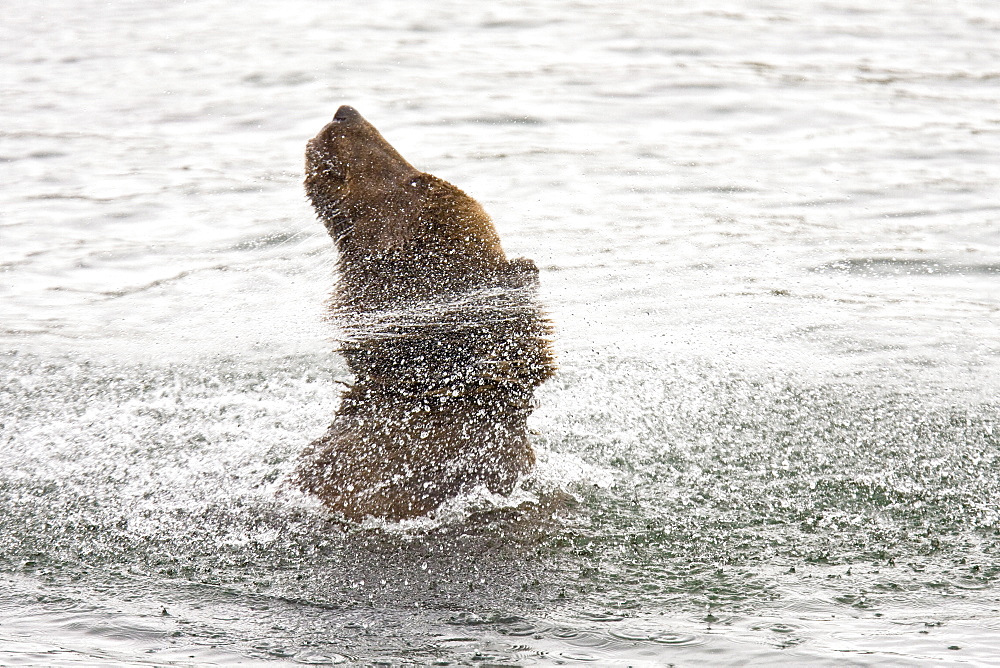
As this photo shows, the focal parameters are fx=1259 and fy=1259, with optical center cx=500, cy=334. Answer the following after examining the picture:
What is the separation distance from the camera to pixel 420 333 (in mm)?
4539

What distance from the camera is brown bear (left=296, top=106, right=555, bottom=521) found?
4.30m

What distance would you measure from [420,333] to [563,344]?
2.17m

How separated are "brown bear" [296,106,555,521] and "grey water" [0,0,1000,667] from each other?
16 centimetres

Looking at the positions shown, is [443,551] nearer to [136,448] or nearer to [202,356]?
[136,448]


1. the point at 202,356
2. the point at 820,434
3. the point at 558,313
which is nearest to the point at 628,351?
the point at 558,313

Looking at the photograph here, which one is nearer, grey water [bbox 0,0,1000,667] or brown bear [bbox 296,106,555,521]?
grey water [bbox 0,0,1000,667]

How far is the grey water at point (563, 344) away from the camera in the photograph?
4055 millimetres

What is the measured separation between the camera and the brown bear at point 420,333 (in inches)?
169

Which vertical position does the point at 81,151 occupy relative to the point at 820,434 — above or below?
above

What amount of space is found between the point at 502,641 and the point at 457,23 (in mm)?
11277

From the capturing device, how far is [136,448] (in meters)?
5.41

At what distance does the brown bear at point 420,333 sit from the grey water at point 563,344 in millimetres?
165

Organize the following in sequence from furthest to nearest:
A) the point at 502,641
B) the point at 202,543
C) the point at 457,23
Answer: the point at 457,23 → the point at 202,543 → the point at 502,641

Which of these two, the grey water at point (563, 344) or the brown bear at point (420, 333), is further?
the brown bear at point (420, 333)
